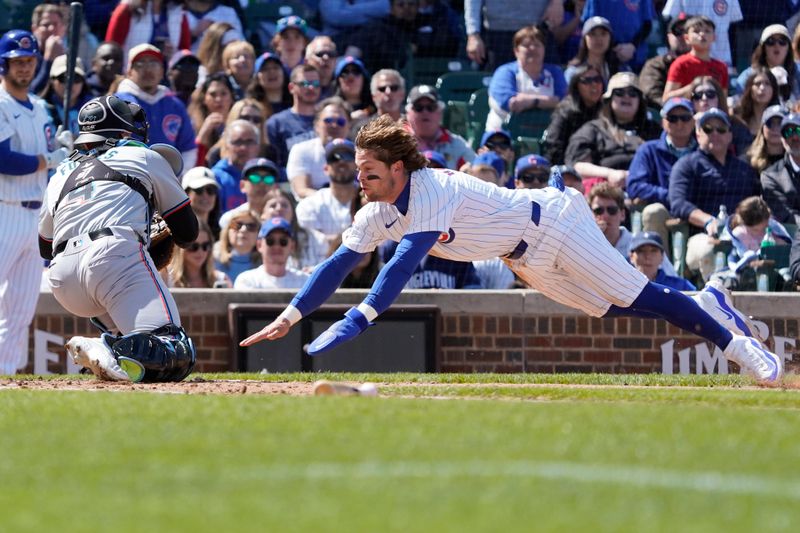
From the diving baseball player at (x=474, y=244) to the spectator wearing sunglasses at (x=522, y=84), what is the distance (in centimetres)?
581

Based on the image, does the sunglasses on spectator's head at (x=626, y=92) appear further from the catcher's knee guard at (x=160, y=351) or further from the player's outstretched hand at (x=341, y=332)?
the player's outstretched hand at (x=341, y=332)

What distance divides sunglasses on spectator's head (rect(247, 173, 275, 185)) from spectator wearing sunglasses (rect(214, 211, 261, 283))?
19.6 inches

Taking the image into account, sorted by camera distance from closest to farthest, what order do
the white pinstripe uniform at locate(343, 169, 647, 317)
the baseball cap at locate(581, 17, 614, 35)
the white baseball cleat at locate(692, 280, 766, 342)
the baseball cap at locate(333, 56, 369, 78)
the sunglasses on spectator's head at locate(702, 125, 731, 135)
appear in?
1. the white pinstripe uniform at locate(343, 169, 647, 317)
2. the white baseball cleat at locate(692, 280, 766, 342)
3. the sunglasses on spectator's head at locate(702, 125, 731, 135)
4. the baseball cap at locate(333, 56, 369, 78)
5. the baseball cap at locate(581, 17, 614, 35)

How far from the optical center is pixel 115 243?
820cm

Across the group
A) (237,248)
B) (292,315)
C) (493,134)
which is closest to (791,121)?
(493,134)

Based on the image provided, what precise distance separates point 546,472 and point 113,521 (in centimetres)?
140

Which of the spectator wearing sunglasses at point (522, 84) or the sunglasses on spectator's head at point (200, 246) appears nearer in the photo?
the sunglasses on spectator's head at point (200, 246)

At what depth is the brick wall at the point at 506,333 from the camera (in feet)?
38.6

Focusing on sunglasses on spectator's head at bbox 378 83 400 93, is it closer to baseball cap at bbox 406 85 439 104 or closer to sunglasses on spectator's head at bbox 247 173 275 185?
baseball cap at bbox 406 85 439 104

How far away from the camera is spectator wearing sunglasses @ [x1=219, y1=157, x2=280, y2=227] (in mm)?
12695

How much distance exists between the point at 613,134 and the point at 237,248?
375 centimetres

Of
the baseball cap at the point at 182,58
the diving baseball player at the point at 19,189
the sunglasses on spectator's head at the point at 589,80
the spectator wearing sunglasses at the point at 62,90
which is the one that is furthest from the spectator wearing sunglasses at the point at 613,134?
the diving baseball player at the point at 19,189

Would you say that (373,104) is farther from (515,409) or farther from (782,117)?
(515,409)

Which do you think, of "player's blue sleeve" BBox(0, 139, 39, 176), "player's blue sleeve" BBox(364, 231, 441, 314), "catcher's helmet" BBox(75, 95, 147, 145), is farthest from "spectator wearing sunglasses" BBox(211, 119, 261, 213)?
"player's blue sleeve" BBox(364, 231, 441, 314)
